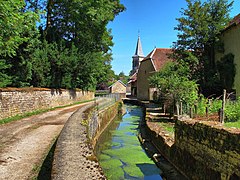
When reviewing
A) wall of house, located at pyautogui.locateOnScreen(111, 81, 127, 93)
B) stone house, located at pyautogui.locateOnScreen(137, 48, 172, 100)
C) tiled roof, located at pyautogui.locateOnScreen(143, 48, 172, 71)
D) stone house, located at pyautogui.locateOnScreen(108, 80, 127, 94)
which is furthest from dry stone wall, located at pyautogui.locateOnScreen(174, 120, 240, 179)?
wall of house, located at pyautogui.locateOnScreen(111, 81, 127, 93)

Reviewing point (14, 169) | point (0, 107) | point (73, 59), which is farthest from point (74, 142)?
point (73, 59)

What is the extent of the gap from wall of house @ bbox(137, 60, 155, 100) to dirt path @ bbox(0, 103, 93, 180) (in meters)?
26.6

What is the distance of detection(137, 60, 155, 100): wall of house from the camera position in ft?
119

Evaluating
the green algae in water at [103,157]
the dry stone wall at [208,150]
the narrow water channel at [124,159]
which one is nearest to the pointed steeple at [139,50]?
the narrow water channel at [124,159]

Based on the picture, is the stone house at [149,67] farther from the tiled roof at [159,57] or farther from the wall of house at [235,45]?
the wall of house at [235,45]

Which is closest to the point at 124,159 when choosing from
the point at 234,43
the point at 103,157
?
the point at 103,157

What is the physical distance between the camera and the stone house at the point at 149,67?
34.2 m

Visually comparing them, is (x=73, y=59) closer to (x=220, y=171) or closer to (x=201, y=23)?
(x=201, y=23)

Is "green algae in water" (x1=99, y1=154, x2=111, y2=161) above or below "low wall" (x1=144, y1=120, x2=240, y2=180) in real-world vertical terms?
below

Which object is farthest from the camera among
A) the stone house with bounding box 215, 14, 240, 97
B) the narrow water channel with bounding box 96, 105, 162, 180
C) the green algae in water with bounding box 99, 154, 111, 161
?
the stone house with bounding box 215, 14, 240, 97

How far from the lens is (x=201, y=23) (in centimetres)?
2078

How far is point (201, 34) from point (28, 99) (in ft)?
52.8

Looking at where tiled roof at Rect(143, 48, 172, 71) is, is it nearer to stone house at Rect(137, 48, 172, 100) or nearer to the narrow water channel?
stone house at Rect(137, 48, 172, 100)

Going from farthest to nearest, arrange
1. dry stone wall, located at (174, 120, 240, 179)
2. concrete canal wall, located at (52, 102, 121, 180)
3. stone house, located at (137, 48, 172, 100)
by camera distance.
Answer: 1. stone house, located at (137, 48, 172, 100)
2. dry stone wall, located at (174, 120, 240, 179)
3. concrete canal wall, located at (52, 102, 121, 180)
